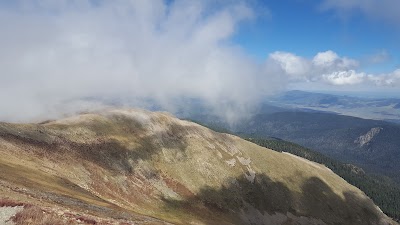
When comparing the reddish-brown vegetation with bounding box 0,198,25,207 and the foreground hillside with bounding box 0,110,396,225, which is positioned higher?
the reddish-brown vegetation with bounding box 0,198,25,207

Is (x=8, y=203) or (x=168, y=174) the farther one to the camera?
(x=168, y=174)

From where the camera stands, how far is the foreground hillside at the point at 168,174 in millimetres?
83500

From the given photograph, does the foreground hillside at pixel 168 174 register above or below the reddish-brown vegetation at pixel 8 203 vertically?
below

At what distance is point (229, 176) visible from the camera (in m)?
143

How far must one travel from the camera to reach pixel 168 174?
125438mm

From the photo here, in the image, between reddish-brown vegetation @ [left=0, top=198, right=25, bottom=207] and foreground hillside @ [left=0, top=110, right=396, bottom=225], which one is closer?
reddish-brown vegetation @ [left=0, top=198, right=25, bottom=207]

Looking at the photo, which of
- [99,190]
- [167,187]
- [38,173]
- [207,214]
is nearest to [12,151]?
[38,173]

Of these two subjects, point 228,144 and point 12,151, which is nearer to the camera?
point 12,151

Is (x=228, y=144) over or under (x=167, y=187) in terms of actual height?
over

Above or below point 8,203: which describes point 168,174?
below

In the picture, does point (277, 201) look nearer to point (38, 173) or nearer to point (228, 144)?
point (228, 144)

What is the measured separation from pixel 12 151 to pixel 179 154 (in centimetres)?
6873

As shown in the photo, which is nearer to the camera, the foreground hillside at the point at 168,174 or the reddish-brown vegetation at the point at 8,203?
the reddish-brown vegetation at the point at 8,203

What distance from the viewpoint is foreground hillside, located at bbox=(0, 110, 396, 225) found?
8350 cm
